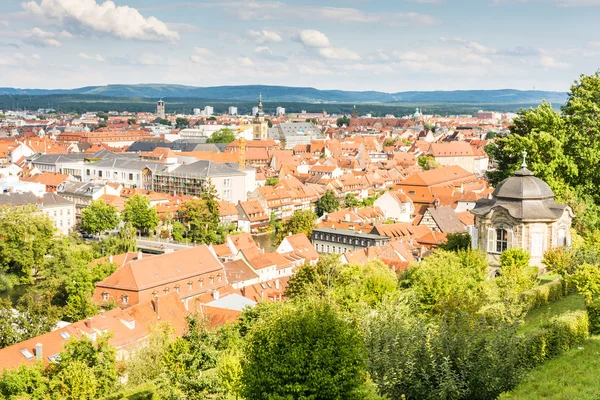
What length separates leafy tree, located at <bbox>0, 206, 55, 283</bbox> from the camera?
46.2m

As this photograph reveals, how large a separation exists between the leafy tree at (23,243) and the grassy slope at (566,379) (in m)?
38.9

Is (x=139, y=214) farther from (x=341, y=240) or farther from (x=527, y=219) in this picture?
(x=527, y=219)

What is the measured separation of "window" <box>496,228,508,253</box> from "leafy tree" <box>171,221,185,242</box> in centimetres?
3831

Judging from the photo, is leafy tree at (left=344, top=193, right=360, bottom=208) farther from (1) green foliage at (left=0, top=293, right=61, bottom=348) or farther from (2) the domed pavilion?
(2) the domed pavilion

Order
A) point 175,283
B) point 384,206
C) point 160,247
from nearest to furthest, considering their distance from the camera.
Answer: point 175,283 < point 160,247 < point 384,206

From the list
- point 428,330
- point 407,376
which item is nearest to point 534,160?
point 428,330

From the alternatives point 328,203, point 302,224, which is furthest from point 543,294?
point 328,203

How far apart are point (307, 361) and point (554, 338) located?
595cm

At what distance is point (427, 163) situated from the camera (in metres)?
101

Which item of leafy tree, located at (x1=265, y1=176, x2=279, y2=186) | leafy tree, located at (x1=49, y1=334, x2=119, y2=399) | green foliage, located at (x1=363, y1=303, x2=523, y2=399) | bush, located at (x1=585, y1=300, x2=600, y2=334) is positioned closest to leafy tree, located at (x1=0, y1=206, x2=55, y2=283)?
leafy tree, located at (x1=49, y1=334, x2=119, y2=399)

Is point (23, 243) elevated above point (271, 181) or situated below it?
below

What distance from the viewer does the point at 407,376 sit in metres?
11.4

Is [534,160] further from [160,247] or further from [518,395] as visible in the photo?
[160,247]

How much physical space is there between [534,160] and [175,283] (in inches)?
770
